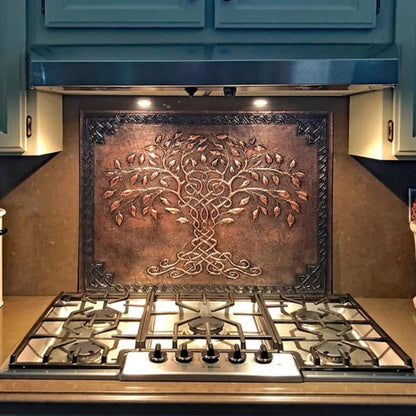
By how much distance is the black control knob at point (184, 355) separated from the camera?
138 centimetres

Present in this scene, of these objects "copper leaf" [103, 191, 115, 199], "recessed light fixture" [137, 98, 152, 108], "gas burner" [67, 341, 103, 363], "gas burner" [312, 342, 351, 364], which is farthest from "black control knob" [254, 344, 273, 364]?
"recessed light fixture" [137, 98, 152, 108]

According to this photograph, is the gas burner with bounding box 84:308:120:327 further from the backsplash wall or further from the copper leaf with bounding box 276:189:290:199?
the copper leaf with bounding box 276:189:290:199

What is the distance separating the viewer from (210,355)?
139 cm

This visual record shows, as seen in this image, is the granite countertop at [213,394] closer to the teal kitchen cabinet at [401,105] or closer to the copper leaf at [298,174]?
the teal kitchen cabinet at [401,105]

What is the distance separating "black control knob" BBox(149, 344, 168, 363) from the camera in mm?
1374

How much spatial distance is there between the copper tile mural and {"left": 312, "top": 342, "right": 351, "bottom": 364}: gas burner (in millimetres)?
431

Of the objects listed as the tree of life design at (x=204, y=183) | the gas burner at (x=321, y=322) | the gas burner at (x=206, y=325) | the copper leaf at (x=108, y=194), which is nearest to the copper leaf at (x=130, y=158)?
the tree of life design at (x=204, y=183)

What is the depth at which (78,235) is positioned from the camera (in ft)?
6.24

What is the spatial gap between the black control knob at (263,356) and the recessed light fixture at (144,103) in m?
0.84

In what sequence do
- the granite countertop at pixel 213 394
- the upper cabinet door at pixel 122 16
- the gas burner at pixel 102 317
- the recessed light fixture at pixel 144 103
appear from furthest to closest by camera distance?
the recessed light fixture at pixel 144 103 < the gas burner at pixel 102 317 < the upper cabinet door at pixel 122 16 < the granite countertop at pixel 213 394

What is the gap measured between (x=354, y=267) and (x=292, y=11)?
32.4 inches

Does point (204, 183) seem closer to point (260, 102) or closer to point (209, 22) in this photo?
point (260, 102)

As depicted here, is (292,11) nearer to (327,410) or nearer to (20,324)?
(327,410)

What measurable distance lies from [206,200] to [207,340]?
550mm
